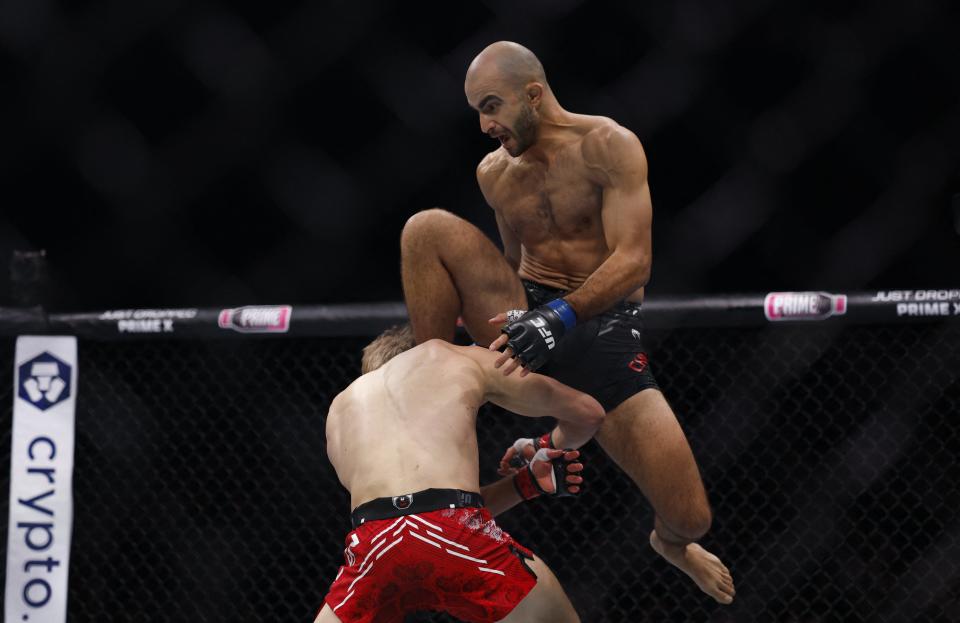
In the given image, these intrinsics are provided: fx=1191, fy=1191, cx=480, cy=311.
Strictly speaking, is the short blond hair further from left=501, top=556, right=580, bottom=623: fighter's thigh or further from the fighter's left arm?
left=501, top=556, right=580, bottom=623: fighter's thigh

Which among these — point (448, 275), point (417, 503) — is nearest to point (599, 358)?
point (448, 275)

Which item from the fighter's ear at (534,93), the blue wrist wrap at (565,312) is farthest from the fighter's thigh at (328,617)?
the fighter's ear at (534,93)

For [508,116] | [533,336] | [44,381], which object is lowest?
[533,336]

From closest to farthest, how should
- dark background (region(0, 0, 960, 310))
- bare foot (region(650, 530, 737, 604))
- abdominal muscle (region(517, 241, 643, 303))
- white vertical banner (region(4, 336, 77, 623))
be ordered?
1. abdominal muscle (region(517, 241, 643, 303))
2. bare foot (region(650, 530, 737, 604))
3. white vertical banner (region(4, 336, 77, 623))
4. dark background (region(0, 0, 960, 310))

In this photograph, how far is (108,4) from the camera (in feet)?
13.1

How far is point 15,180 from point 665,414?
2.56 m

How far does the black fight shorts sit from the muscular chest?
14 centimetres

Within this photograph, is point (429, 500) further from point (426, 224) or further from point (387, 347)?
point (426, 224)

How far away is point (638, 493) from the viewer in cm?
364

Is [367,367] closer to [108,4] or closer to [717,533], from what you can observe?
[717,533]

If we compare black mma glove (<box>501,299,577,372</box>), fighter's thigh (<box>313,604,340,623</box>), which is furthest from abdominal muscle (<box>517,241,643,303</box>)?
fighter's thigh (<box>313,604,340,623</box>)

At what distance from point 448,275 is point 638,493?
4.70 feet

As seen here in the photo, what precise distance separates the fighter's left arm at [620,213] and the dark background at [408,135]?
1.11 meters

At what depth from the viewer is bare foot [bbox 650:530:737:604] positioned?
2.78 m
